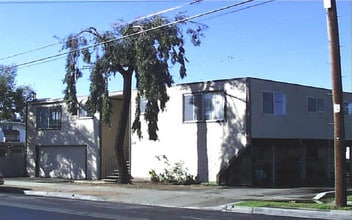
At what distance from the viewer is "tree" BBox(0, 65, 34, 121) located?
4327cm

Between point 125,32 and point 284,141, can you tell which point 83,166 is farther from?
point 284,141

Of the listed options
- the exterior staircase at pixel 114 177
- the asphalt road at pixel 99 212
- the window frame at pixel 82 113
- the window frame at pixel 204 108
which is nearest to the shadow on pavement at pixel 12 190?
the exterior staircase at pixel 114 177

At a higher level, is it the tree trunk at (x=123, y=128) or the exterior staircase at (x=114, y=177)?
the tree trunk at (x=123, y=128)

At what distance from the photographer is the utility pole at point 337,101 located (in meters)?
17.2

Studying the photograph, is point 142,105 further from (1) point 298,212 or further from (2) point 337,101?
(1) point 298,212

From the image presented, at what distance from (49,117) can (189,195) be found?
18.6 m

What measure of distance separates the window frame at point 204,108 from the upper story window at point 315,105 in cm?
582

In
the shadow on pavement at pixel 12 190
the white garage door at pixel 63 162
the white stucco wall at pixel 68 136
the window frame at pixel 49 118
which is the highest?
the window frame at pixel 49 118

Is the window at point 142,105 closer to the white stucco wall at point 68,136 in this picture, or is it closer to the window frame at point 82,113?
the white stucco wall at point 68,136

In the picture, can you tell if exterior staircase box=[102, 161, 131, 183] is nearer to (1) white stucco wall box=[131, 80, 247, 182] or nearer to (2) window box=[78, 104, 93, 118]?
(1) white stucco wall box=[131, 80, 247, 182]

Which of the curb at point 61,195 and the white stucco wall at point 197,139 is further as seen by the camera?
the white stucco wall at point 197,139

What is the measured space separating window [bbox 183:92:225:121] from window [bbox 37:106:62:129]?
11.2 m

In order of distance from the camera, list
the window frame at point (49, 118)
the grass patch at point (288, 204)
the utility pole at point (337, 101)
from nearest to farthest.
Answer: the utility pole at point (337, 101)
the grass patch at point (288, 204)
the window frame at point (49, 118)

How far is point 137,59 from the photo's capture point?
94.4 feet
